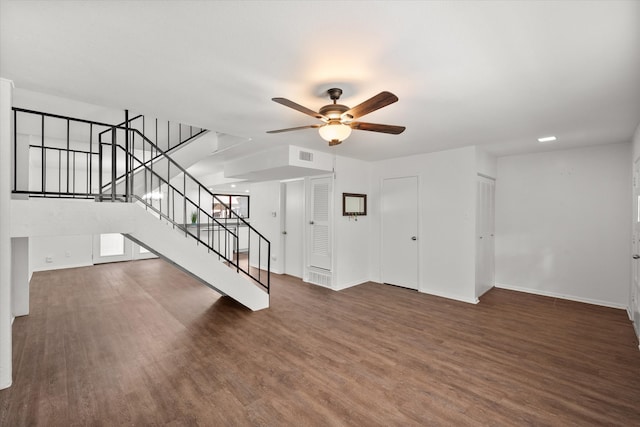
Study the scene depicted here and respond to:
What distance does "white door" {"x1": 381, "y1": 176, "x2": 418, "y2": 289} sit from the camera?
5.53 meters

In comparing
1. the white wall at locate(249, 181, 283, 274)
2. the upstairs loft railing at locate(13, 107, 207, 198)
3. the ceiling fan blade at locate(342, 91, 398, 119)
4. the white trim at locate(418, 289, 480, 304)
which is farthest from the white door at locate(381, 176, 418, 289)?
the upstairs loft railing at locate(13, 107, 207, 198)

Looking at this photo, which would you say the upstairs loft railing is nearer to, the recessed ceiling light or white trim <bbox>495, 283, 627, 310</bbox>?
the recessed ceiling light

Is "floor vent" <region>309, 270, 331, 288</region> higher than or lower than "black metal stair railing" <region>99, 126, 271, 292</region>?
lower

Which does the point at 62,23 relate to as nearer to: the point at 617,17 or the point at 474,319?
the point at 617,17

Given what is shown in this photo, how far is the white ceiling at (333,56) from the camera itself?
164cm

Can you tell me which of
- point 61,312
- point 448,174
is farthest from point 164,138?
point 448,174

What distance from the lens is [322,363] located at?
2.86 meters

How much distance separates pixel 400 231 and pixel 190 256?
3841mm

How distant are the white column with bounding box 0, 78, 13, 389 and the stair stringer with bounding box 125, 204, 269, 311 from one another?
94 centimetres

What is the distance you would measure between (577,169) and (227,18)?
5877mm

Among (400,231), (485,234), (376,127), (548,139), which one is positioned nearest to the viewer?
(376,127)

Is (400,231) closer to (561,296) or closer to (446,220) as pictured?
(446,220)


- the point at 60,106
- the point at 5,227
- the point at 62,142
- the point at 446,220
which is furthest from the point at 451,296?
the point at 62,142

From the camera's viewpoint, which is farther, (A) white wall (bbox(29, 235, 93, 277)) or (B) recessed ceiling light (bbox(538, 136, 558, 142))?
(A) white wall (bbox(29, 235, 93, 277))
